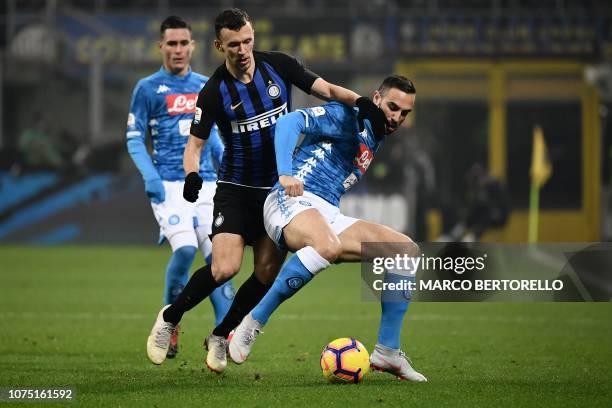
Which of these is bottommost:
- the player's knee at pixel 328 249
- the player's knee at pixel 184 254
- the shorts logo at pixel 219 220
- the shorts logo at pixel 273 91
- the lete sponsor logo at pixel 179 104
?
the player's knee at pixel 184 254

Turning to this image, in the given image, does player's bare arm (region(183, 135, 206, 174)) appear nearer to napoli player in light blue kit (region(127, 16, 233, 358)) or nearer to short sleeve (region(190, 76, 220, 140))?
short sleeve (region(190, 76, 220, 140))

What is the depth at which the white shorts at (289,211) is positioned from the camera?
735 centimetres

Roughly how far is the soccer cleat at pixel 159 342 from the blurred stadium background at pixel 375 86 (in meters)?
16.8

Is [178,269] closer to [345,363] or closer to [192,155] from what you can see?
[192,155]

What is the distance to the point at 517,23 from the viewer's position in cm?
2519

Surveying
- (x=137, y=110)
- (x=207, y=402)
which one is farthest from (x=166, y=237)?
(x=207, y=402)

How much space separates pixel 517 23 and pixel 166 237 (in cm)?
1756

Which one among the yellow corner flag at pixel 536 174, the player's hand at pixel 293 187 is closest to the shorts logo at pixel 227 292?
the player's hand at pixel 293 187

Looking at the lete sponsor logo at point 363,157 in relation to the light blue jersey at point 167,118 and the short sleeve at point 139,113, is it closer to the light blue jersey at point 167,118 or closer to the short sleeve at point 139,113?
the light blue jersey at point 167,118

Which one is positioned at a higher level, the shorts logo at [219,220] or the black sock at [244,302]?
the shorts logo at [219,220]

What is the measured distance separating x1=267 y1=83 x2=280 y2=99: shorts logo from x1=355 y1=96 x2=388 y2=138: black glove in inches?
25.7

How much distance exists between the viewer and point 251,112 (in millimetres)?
7645

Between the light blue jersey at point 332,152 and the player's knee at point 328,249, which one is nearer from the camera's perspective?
the player's knee at point 328,249

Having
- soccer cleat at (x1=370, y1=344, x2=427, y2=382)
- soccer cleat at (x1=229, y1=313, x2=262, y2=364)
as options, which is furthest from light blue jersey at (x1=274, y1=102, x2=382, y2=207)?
Answer: soccer cleat at (x1=370, y1=344, x2=427, y2=382)
